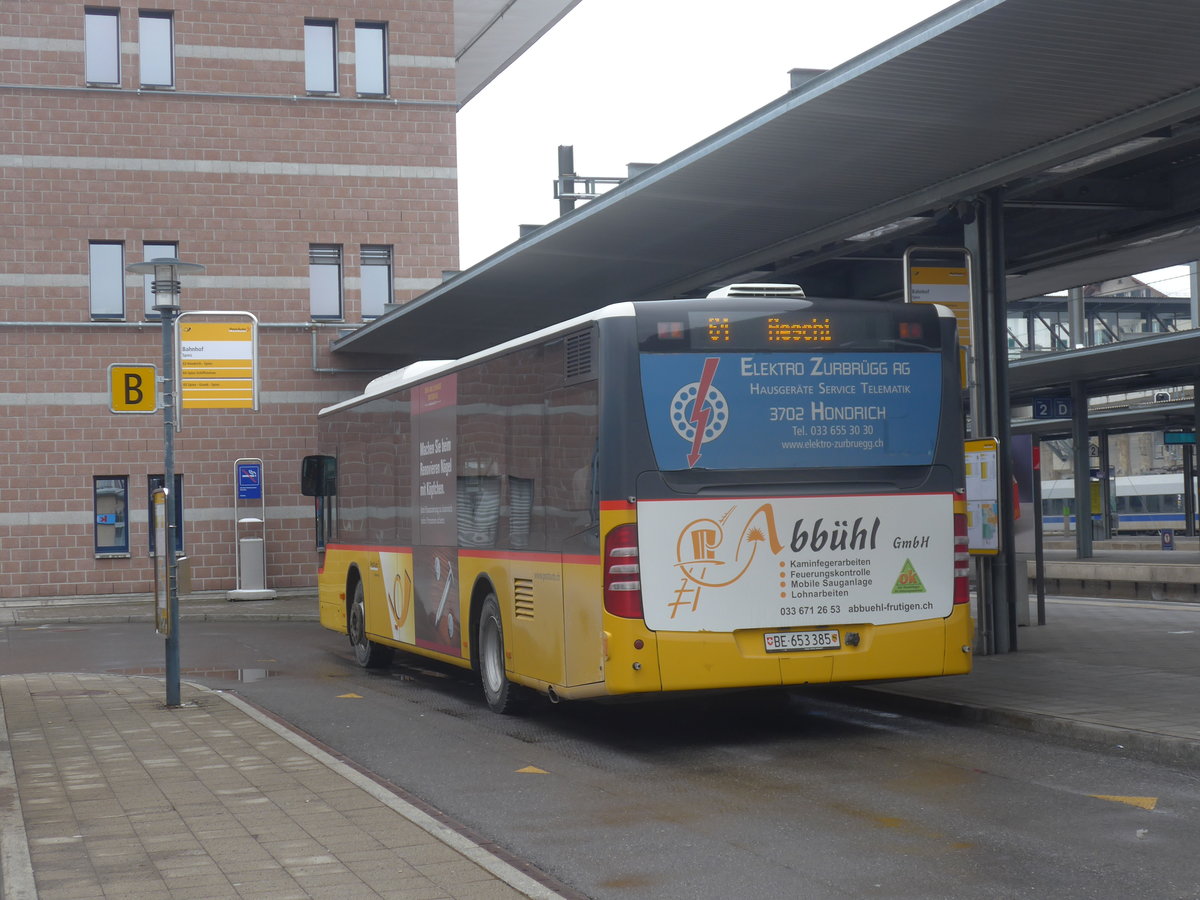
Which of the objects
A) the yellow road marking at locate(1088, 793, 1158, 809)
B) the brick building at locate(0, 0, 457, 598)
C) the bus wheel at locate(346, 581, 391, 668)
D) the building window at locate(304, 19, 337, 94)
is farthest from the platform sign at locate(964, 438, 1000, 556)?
the building window at locate(304, 19, 337, 94)

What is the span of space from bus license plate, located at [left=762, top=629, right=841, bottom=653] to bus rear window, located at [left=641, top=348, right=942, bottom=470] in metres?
1.11

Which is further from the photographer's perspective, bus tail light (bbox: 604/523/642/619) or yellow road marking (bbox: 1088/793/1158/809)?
bus tail light (bbox: 604/523/642/619)

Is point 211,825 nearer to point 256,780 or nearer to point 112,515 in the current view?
point 256,780

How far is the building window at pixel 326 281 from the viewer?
32.3 m

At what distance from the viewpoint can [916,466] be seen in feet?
34.1

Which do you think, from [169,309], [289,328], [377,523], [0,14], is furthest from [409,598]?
[0,14]

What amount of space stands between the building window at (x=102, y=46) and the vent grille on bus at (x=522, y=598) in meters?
23.3

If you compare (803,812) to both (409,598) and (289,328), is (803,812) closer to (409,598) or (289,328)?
(409,598)

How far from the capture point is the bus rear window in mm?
9859

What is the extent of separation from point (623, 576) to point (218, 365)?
20.5 m

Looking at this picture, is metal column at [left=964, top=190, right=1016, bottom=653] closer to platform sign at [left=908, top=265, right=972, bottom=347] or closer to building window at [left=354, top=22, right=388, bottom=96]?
platform sign at [left=908, top=265, right=972, bottom=347]

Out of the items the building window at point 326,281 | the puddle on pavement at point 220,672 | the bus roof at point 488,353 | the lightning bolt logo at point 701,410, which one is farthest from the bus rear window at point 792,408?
the building window at point 326,281

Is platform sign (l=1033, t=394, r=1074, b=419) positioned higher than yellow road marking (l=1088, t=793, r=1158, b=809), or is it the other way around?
platform sign (l=1033, t=394, r=1074, b=419)

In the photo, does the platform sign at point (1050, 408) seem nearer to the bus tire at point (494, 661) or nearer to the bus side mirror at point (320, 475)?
the bus side mirror at point (320, 475)
